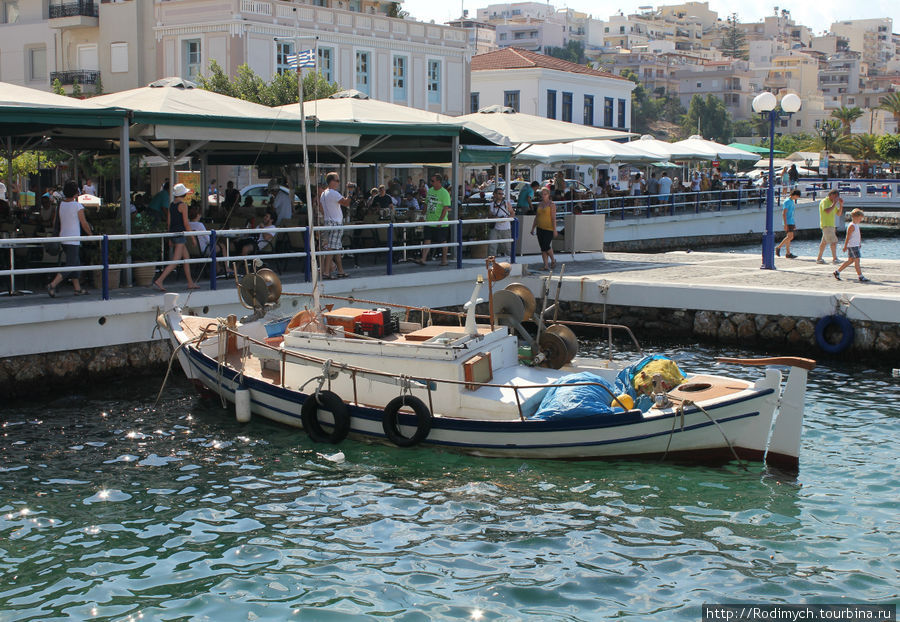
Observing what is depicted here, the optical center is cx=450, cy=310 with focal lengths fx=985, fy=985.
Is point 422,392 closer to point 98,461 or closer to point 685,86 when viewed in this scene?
point 98,461

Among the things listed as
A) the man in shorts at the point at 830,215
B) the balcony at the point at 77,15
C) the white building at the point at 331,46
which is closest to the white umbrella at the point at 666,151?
the white building at the point at 331,46

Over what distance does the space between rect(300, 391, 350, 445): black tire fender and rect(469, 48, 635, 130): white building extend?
1685 inches

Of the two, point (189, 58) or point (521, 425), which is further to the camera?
point (189, 58)

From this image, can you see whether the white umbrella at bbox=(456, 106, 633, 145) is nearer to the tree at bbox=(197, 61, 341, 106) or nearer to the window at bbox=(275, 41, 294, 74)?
the tree at bbox=(197, 61, 341, 106)

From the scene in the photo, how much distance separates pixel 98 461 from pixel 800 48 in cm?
20846

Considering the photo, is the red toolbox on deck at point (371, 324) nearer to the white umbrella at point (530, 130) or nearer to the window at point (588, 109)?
the white umbrella at point (530, 130)

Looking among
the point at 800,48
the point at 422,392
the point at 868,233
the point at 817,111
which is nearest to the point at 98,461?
the point at 422,392

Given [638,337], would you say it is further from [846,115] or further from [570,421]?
[846,115]

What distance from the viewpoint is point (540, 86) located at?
5284 cm

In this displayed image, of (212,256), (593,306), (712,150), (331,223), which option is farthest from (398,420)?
(712,150)

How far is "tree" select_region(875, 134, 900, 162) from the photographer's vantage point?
70.5 meters

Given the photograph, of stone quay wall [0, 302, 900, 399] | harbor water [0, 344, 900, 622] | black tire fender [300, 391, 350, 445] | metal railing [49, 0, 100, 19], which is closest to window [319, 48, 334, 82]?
metal railing [49, 0, 100, 19]

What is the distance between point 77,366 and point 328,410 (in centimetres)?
437

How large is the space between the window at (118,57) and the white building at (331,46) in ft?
7.27
